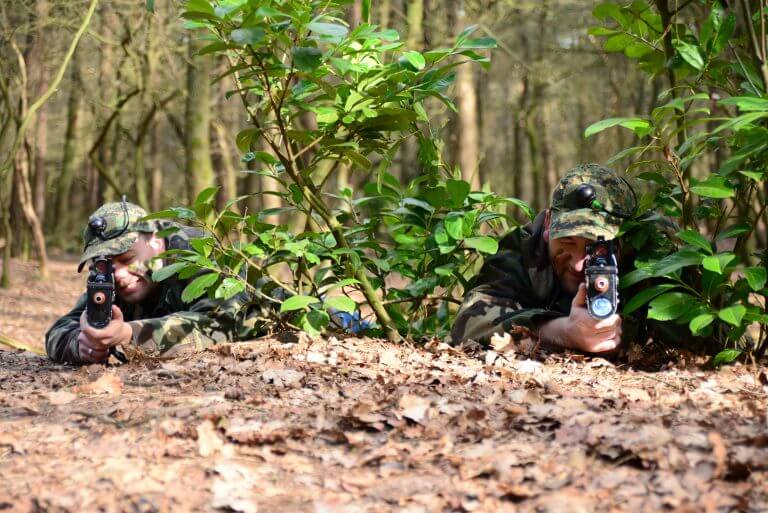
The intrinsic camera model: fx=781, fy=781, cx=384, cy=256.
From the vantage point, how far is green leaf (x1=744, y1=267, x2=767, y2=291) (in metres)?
3.18

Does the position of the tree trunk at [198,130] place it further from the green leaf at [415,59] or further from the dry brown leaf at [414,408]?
the dry brown leaf at [414,408]

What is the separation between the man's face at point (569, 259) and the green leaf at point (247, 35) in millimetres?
1638

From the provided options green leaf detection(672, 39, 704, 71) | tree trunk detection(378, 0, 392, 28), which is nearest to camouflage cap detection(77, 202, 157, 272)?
green leaf detection(672, 39, 704, 71)

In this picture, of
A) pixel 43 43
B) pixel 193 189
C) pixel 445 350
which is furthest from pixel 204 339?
pixel 43 43

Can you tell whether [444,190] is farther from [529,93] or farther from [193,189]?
[529,93]

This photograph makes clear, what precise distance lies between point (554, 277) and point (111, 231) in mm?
2289

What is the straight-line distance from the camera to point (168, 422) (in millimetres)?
2521

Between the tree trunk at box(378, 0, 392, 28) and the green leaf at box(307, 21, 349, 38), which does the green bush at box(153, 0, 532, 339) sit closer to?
the green leaf at box(307, 21, 349, 38)

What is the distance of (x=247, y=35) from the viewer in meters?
2.98

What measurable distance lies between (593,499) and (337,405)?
112 centimetres

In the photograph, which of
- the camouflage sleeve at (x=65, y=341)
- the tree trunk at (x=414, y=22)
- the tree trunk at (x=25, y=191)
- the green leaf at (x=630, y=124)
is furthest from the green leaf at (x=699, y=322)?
the tree trunk at (x=25, y=191)

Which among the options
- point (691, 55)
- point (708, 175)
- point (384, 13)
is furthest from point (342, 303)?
point (384, 13)

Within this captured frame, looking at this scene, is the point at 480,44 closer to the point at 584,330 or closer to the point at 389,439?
the point at 584,330

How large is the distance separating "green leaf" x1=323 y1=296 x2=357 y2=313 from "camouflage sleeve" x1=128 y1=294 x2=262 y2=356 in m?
0.61
